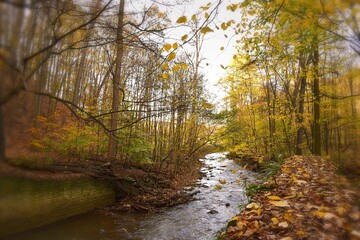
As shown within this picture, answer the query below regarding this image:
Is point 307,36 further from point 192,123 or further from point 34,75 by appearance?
point 192,123

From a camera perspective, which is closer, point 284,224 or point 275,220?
point 284,224

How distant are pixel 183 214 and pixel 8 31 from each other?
6.39 meters

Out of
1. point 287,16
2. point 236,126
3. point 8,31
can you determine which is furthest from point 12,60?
point 236,126

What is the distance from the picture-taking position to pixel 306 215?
284 centimetres

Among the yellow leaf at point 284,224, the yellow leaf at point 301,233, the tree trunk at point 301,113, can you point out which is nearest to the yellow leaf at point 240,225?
the yellow leaf at point 284,224

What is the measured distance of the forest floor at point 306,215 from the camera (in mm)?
2208

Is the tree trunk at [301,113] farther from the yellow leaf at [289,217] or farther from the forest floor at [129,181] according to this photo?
the yellow leaf at [289,217]

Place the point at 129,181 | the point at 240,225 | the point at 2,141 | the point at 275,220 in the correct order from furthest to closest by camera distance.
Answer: the point at 129,181 < the point at 240,225 < the point at 275,220 < the point at 2,141

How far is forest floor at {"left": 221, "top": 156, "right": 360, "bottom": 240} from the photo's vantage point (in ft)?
7.24

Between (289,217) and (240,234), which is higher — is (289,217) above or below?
above

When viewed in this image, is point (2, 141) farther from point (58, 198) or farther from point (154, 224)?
point (154, 224)

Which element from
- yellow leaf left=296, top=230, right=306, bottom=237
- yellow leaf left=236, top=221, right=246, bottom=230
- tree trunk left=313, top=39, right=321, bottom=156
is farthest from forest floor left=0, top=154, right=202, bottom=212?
tree trunk left=313, top=39, right=321, bottom=156

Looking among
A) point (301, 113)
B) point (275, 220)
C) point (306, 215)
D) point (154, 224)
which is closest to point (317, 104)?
point (301, 113)

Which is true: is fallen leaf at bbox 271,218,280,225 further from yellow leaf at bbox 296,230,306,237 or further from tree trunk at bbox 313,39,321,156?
tree trunk at bbox 313,39,321,156
